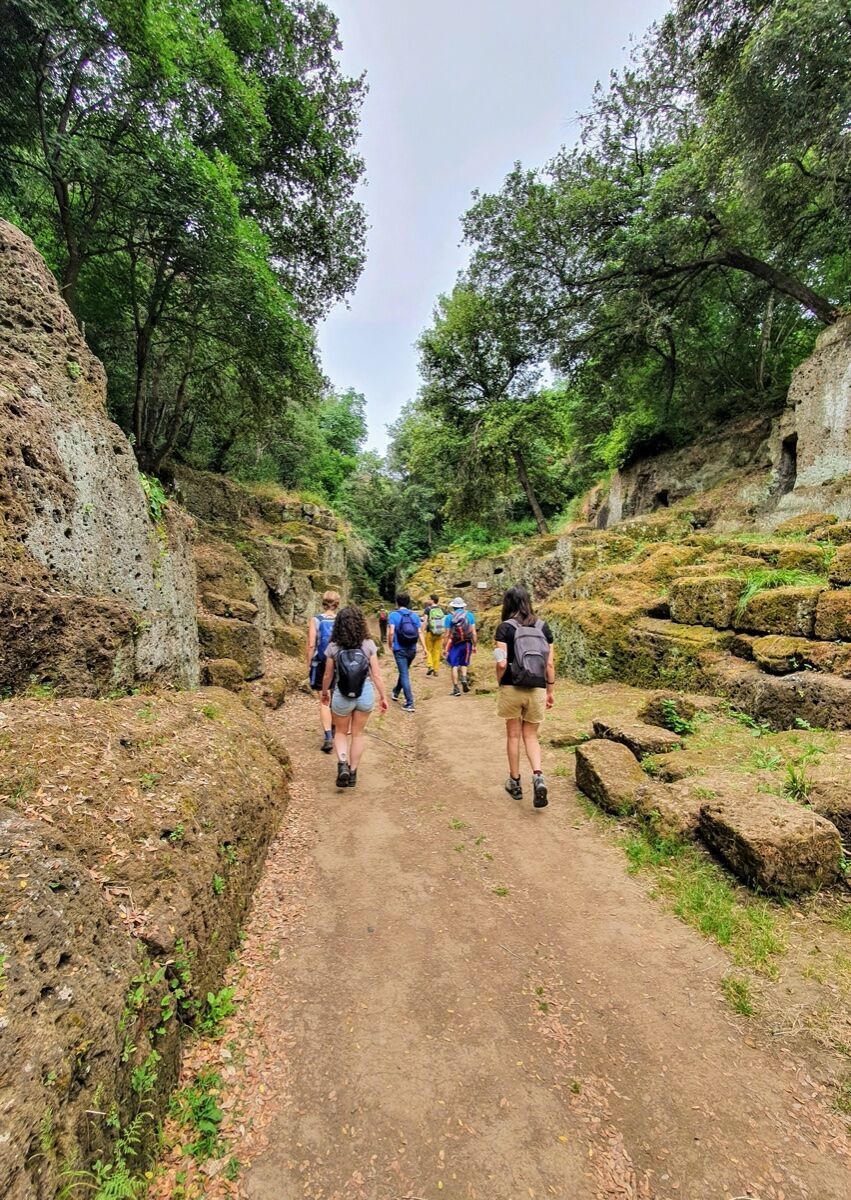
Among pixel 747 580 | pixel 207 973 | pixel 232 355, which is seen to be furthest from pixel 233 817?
pixel 232 355

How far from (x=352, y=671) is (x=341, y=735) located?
0.89 meters

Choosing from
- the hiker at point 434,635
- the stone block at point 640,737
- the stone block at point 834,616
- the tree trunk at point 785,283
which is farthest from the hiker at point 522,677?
the tree trunk at point 785,283

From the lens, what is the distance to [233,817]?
3.66m

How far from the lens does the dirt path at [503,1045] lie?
1.86 meters

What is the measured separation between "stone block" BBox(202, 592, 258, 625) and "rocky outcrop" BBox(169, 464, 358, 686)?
0.02 m

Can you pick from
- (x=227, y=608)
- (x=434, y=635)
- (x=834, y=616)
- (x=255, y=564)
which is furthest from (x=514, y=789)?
(x=255, y=564)

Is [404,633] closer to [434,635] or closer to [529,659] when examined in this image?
[434,635]

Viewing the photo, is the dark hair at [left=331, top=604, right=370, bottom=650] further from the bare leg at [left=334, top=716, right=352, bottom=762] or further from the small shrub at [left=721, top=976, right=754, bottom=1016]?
the small shrub at [left=721, top=976, right=754, bottom=1016]

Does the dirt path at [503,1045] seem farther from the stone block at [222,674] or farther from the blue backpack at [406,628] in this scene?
the blue backpack at [406,628]

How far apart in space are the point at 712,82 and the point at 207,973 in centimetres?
2049

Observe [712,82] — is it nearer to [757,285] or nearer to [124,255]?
[757,285]

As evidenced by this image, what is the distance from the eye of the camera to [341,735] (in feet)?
17.8

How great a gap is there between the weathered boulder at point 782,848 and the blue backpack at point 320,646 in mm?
4586

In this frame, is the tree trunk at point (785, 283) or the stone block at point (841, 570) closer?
the stone block at point (841, 570)
